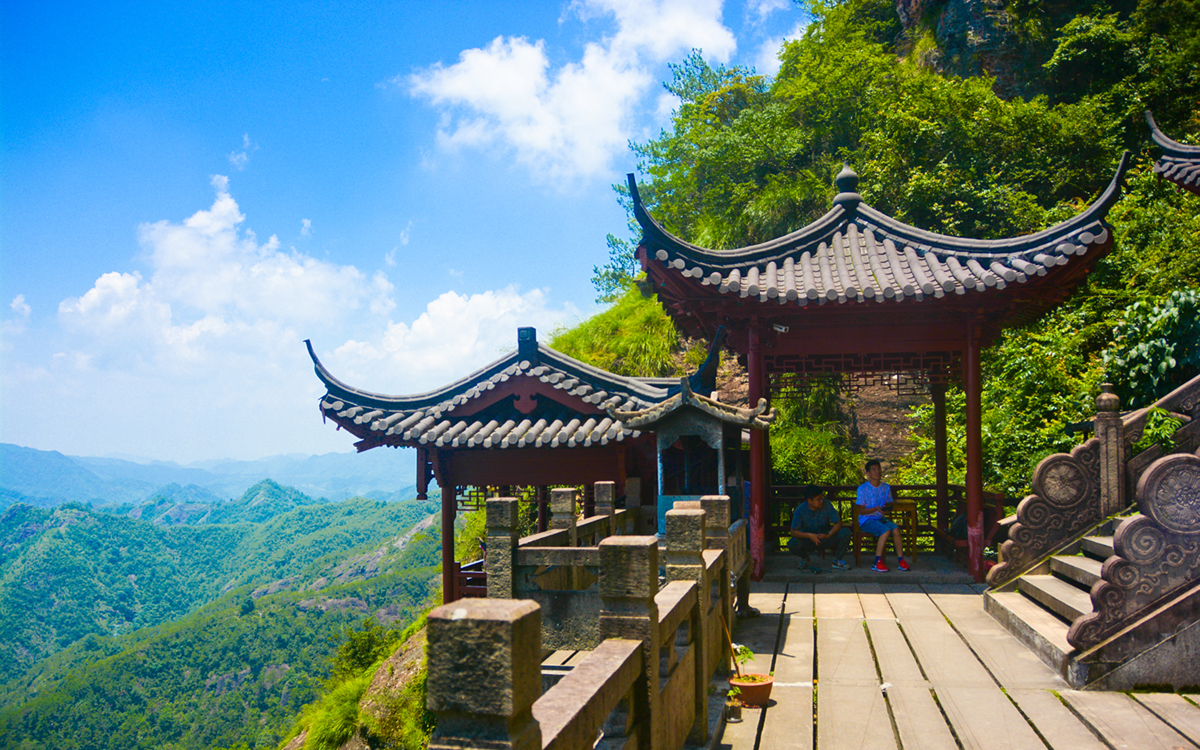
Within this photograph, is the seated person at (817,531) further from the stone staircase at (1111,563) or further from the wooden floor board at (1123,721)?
the wooden floor board at (1123,721)

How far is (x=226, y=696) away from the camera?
2697 inches

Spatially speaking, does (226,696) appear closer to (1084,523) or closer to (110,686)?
(110,686)

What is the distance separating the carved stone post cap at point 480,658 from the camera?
154cm

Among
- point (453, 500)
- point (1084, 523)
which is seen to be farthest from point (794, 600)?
point (453, 500)

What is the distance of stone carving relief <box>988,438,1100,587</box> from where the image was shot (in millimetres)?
5934

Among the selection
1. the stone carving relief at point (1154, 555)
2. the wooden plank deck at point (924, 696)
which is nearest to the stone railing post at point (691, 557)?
the wooden plank deck at point (924, 696)

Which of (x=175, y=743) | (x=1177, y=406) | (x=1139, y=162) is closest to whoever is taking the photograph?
(x=1177, y=406)

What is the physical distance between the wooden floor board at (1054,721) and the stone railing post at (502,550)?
3.53 metres

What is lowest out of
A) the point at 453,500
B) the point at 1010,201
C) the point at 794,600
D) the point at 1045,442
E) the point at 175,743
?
the point at 175,743

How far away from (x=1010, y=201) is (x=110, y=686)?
8358 cm

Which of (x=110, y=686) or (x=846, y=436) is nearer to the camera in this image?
(x=846, y=436)

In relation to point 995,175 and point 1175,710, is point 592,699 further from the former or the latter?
point 995,175

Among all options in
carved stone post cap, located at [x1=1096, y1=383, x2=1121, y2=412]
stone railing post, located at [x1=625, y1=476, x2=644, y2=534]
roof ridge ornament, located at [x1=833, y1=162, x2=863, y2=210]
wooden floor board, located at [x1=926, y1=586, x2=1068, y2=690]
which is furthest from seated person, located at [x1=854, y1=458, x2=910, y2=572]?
roof ridge ornament, located at [x1=833, y1=162, x2=863, y2=210]

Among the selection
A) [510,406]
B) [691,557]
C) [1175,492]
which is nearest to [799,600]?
[1175,492]
